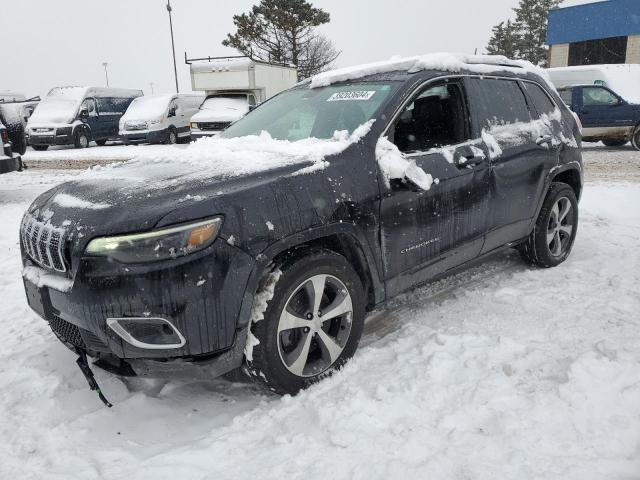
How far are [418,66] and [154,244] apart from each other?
2122 mm

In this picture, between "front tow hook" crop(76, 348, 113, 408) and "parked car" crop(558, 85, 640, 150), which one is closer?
"front tow hook" crop(76, 348, 113, 408)

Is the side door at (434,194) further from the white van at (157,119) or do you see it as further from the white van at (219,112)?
the white van at (157,119)

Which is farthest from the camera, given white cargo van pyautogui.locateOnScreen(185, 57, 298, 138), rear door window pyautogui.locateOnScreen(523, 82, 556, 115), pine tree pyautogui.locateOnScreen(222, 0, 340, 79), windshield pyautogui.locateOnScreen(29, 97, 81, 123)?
pine tree pyautogui.locateOnScreen(222, 0, 340, 79)

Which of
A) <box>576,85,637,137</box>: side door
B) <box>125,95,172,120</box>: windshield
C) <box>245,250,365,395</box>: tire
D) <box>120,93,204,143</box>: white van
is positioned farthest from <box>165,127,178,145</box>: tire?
<box>245,250,365,395</box>: tire

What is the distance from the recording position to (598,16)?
96.0 ft

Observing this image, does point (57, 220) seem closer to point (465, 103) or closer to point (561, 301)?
point (465, 103)

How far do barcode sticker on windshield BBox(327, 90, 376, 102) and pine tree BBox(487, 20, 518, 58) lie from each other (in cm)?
5731

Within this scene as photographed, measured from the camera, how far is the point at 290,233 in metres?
2.50

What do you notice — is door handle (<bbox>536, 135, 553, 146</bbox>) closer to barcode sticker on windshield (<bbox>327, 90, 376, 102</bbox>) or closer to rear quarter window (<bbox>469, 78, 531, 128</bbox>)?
rear quarter window (<bbox>469, 78, 531, 128</bbox>)

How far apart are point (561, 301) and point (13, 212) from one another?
7.23m

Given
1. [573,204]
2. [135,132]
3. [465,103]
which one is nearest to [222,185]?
[465,103]

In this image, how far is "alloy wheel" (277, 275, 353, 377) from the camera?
8.65 feet

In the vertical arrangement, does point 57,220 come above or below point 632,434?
above

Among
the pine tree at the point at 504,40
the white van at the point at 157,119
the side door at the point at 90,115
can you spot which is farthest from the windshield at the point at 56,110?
the pine tree at the point at 504,40
